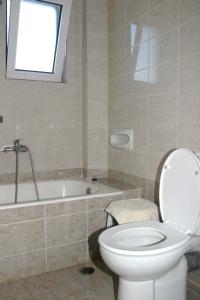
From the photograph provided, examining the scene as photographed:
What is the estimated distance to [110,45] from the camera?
9.45ft

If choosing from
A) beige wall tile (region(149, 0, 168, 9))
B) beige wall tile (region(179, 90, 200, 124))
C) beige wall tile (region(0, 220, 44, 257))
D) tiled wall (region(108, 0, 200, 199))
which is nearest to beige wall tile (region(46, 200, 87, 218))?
beige wall tile (region(0, 220, 44, 257))

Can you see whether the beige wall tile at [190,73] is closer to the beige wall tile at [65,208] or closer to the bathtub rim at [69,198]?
the bathtub rim at [69,198]

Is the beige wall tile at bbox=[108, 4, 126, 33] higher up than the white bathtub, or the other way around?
the beige wall tile at bbox=[108, 4, 126, 33]

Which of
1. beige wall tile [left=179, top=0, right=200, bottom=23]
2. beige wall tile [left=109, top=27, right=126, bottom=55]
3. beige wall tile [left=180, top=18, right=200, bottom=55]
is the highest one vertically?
beige wall tile [left=109, top=27, right=126, bottom=55]

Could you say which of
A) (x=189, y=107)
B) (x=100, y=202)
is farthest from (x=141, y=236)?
(x=189, y=107)

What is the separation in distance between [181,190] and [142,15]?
5.33 ft

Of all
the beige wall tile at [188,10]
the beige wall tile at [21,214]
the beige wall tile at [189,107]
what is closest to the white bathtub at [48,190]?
the beige wall tile at [21,214]

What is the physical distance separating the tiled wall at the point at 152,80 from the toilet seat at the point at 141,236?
62cm

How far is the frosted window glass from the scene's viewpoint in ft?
8.84

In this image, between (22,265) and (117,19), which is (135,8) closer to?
(117,19)

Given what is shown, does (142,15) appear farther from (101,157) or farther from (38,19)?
(101,157)

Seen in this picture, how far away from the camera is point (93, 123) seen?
9.61 feet

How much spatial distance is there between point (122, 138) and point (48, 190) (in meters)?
0.97

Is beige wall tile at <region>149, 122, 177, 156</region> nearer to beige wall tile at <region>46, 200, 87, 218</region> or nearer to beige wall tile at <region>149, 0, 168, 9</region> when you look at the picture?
beige wall tile at <region>46, 200, 87, 218</region>
